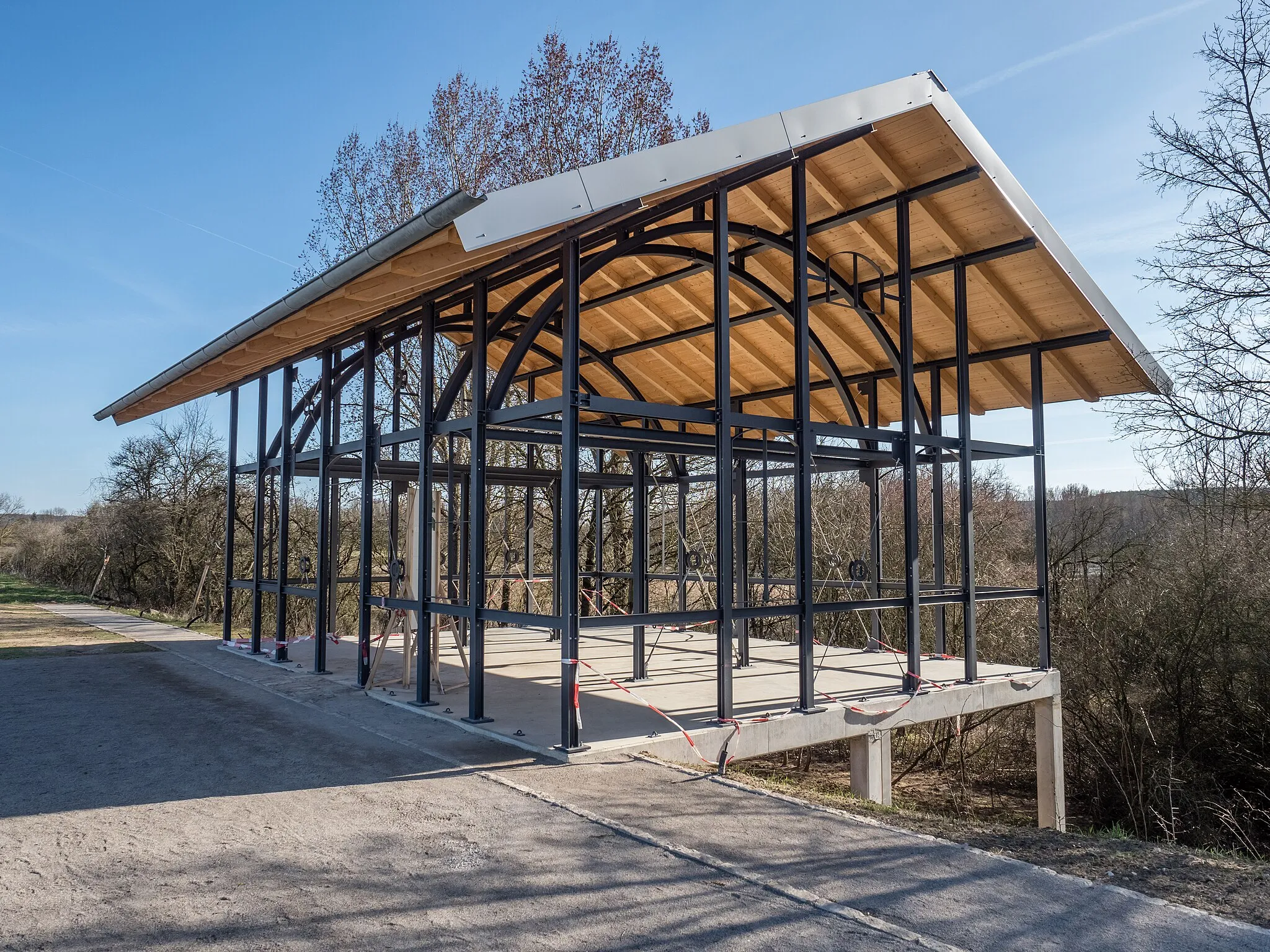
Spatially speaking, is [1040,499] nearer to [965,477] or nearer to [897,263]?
[965,477]

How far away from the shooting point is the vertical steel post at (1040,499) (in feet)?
32.7

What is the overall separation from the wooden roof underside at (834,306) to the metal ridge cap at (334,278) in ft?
0.56

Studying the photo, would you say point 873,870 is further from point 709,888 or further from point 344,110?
point 344,110

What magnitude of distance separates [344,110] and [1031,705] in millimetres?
17621

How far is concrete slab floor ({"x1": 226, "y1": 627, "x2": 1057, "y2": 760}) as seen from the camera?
22.4 ft

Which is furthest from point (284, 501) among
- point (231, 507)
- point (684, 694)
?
point (684, 694)

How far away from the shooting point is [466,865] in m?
4.07

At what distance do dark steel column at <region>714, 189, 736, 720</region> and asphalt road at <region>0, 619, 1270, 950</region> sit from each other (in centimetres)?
118

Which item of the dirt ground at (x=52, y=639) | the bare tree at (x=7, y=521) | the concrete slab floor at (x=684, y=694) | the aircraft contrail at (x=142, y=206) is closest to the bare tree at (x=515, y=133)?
the aircraft contrail at (x=142, y=206)

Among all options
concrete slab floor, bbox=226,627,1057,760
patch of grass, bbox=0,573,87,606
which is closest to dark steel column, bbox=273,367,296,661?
concrete slab floor, bbox=226,627,1057,760

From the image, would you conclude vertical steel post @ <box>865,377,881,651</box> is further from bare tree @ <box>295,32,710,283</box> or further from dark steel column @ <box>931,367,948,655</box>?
bare tree @ <box>295,32,710,283</box>

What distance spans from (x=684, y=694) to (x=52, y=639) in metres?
10.8

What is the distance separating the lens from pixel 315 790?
531 centimetres

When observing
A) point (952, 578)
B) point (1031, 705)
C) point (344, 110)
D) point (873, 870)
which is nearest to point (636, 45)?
point (344, 110)
